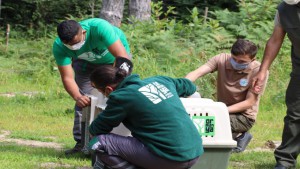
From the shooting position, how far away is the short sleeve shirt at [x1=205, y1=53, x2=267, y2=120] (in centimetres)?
710

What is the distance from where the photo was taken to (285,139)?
6.36 metres

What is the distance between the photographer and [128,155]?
195 inches

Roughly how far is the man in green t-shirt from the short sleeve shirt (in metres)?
1.01

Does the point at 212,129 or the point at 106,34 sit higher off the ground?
→ the point at 106,34

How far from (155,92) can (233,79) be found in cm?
251

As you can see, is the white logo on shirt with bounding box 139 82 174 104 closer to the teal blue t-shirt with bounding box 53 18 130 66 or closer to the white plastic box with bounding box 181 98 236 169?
the white plastic box with bounding box 181 98 236 169

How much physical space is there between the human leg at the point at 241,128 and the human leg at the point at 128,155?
229 centimetres

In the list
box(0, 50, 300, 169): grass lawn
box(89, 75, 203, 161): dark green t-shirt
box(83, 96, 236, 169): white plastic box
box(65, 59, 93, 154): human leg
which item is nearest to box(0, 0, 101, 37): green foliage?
box(0, 50, 300, 169): grass lawn

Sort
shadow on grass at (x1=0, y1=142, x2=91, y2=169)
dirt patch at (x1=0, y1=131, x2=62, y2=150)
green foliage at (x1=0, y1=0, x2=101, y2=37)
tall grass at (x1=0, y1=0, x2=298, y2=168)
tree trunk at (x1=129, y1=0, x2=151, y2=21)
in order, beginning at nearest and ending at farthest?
shadow on grass at (x1=0, y1=142, x2=91, y2=169) → tall grass at (x1=0, y1=0, x2=298, y2=168) → dirt patch at (x1=0, y1=131, x2=62, y2=150) → tree trunk at (x1=129, y1=0, x2=151, y2=21) → green foliage at (x1=0, y1=0, x2=101, y2=37)

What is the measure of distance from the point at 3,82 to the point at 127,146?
8373mm

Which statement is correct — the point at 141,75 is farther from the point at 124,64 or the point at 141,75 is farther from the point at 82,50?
the point at 124,64

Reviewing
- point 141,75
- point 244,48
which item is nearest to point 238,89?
point 244,48

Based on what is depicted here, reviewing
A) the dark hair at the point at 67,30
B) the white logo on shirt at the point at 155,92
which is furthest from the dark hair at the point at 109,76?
the dark hair at the point at 67,30

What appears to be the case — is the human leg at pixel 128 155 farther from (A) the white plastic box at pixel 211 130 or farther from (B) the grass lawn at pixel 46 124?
(B) the grass lawn at pixel 46 124
